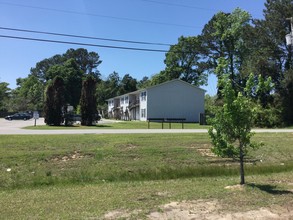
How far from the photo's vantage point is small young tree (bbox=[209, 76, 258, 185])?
10547 millimetres

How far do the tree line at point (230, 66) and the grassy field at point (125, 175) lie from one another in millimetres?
2353

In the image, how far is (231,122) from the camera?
34.9ft

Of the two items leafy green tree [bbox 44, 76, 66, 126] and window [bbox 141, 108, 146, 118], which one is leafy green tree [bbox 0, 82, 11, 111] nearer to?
window [bbox 141, 108, 146, 118]

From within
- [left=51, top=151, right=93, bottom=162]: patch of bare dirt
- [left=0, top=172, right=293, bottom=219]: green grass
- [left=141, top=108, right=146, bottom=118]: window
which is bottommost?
[left=0, top=172, right=293, bottom=219]: green grass

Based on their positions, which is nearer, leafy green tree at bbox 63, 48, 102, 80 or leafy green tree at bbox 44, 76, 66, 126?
leafy green tree at bbox 44, 76, 66, 126

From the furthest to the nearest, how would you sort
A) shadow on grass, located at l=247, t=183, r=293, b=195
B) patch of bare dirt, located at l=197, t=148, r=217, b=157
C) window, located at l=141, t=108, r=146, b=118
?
window, located at l=141, t=108, r=146, b=118 < patch of bare dirt, located at l=197, t=148, r=217, b=157 < shadow on grass, located at l=247, t=183, r=293, b=195

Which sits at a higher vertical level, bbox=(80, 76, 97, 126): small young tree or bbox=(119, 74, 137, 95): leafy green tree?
bbox=(119, 74, 137, 95): leafy green tree

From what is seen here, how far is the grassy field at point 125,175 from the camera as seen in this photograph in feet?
28.5

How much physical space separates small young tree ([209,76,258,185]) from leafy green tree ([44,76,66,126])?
108 ft

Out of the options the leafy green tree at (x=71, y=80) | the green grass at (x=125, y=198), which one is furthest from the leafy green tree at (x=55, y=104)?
the leafy green tree at (x=71, y=80)

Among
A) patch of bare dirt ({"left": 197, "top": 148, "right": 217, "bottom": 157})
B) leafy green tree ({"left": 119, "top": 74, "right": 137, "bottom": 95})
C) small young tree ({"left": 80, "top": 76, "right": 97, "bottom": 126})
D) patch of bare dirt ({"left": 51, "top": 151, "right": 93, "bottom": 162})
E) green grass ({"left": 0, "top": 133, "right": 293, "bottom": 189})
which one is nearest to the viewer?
green grass ({"left": 0, "top": 133, "right": 293, "bottom": 189})

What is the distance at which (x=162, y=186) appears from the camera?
11312 mm

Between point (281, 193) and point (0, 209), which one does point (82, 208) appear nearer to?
point (0, 209)

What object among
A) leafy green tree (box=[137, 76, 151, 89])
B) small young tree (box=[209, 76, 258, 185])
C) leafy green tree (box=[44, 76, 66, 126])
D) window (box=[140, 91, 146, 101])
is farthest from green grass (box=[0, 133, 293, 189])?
leafy green tree (box=[137, 76, 151, 89])
